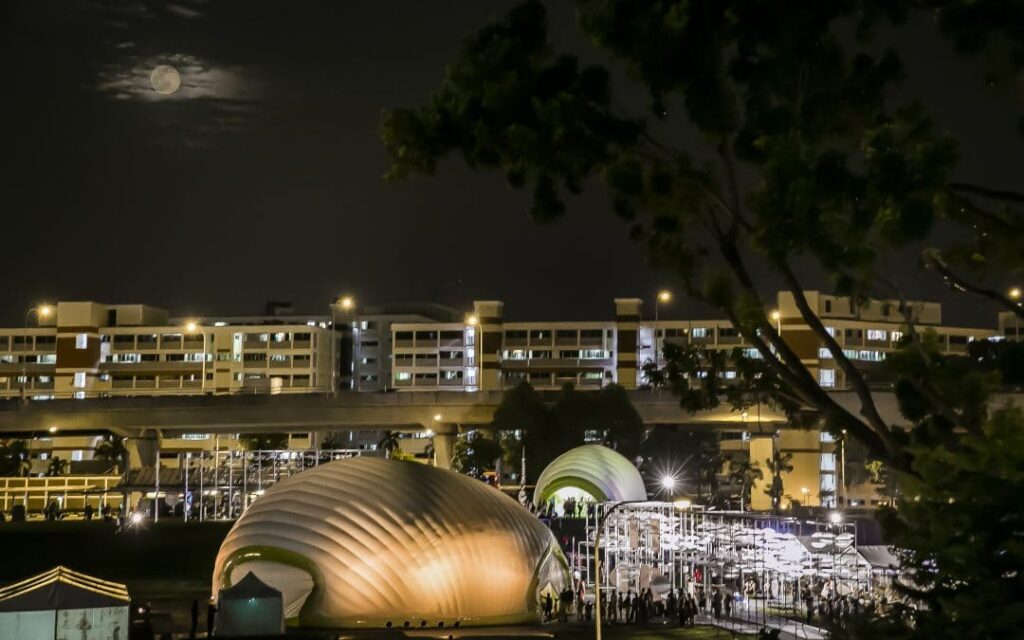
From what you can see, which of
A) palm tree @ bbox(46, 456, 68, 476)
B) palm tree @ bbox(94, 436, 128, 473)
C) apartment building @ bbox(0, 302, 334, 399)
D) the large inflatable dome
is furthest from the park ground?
apartment building @ bbox(0, 302, 334, 399)

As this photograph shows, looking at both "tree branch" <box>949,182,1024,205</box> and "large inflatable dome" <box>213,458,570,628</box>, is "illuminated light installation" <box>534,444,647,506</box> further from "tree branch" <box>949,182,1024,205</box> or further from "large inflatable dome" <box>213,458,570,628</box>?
"tree branch" <box>949,182,1024,205</box>

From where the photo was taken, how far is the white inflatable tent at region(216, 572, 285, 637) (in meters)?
32.5

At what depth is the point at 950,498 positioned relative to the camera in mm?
15281

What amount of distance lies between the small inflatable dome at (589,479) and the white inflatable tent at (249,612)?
3959 cm

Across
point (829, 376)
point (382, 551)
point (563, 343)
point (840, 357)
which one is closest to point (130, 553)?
point (382, 551)

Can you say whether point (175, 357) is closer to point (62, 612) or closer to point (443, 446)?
point (443, 446)

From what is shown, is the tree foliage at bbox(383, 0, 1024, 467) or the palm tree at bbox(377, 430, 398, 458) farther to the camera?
the palm tree at bbox(377, 430, 398, 458)

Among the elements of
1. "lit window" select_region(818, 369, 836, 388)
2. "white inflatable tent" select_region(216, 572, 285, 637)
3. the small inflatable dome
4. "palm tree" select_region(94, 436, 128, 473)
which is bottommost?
"white inflatable tent" select_region(216, 572, 285, 637)

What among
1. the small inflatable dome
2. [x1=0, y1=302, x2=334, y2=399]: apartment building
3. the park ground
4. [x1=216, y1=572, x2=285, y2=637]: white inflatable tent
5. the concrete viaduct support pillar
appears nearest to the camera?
[x1=216, y1=572, x2=285, y2=637]: white inflatable tent

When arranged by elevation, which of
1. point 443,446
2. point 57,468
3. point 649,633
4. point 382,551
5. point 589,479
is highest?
point 443,446

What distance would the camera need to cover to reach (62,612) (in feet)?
90.0

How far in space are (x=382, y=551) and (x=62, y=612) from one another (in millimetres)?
10453

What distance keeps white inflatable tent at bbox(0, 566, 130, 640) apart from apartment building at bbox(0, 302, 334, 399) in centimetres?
12677

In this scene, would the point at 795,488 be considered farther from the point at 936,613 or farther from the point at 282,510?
the point at 936,613
